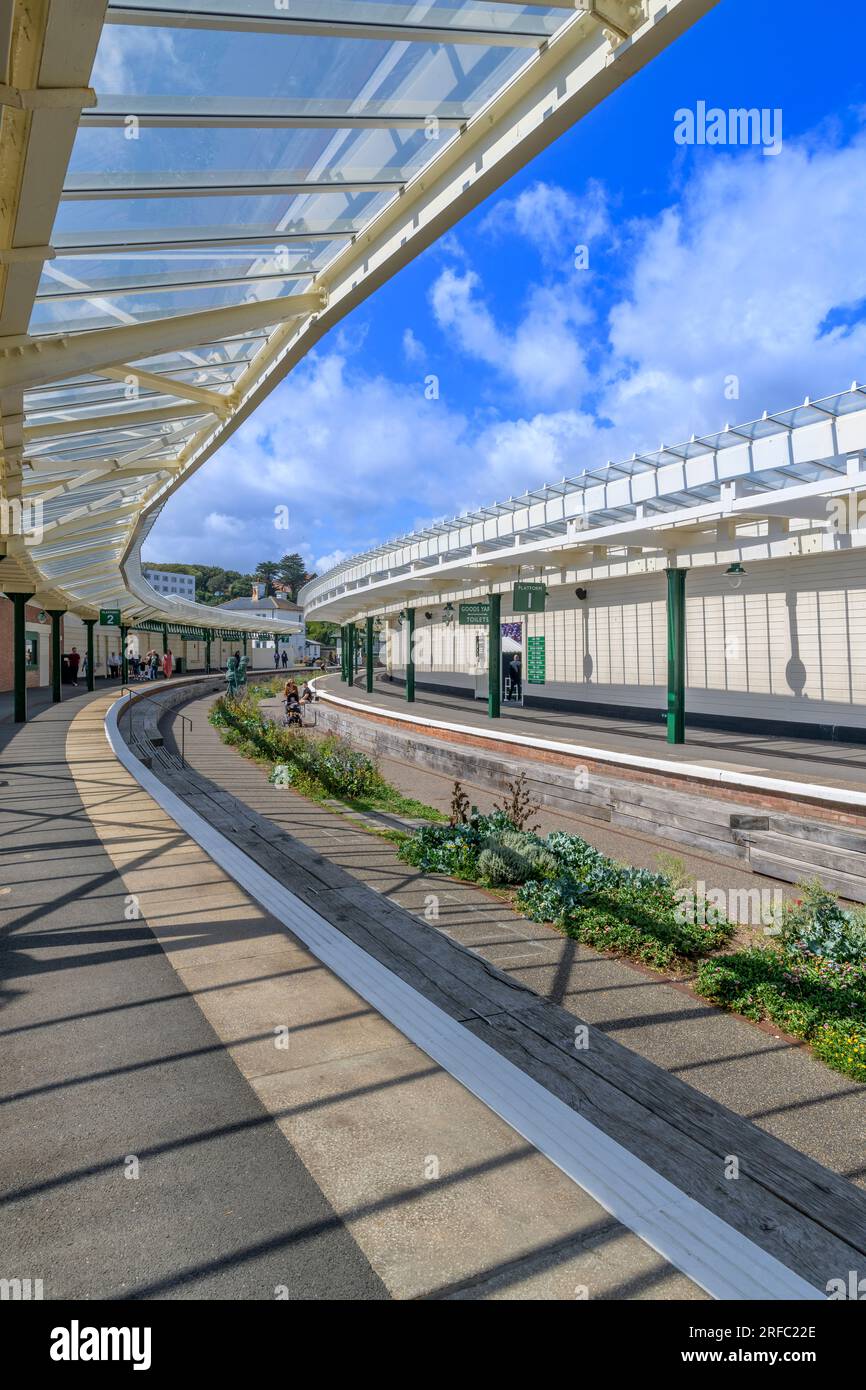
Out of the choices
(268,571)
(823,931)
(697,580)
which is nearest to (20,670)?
(697,580)

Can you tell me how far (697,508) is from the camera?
13141mm

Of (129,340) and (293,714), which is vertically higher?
(129,340)

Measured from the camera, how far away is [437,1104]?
322cm

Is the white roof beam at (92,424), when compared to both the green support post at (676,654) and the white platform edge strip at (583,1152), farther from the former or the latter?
the green support post at (676,654)

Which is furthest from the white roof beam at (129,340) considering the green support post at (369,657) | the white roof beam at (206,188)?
the green support post at (369,657)

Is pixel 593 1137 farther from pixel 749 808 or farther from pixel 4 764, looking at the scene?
pixel 4 764

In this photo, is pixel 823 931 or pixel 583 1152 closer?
pixel 583 1152

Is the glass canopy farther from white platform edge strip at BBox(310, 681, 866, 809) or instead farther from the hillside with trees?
the hillside with trees

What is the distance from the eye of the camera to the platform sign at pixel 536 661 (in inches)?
981

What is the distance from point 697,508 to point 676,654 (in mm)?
3081

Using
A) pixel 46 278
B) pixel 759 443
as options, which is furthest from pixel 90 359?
pixel 759 443

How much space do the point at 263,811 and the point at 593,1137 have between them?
26.4ft

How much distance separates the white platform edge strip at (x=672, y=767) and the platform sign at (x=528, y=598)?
10.6ft

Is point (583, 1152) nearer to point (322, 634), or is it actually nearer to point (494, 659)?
point (494, 659)
